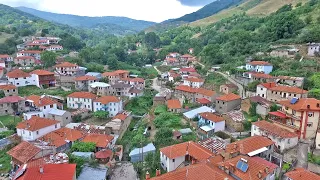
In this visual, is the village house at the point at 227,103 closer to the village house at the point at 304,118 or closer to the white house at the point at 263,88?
the white house at the point at 263,88

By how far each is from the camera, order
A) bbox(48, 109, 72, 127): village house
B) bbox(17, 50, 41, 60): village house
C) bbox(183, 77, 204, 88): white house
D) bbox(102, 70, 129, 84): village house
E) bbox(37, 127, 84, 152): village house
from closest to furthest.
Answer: bbox(37, 127, 84, 152): village house, bbox(48, 109, 72, 127): village house, bbox(183, 77, 204, 88): white house, bbox(102, 70, 129, 84): village house, bbox(17, 50, 41, 60): village house

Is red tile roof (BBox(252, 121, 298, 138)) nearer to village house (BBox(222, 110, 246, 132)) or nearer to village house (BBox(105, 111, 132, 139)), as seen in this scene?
village house (BBox(222, 110, 246, 132))

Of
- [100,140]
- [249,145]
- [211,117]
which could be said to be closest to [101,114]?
[100,140]

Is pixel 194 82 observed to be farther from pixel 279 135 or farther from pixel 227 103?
pixel 279 135

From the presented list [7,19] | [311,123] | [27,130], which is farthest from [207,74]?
[7,19]

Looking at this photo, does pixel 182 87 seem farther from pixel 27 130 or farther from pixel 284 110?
pixel 27 130

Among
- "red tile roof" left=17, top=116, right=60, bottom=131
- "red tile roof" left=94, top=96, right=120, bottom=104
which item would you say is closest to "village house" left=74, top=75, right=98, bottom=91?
"red tile roof" left=94, top=96, right=120, bottom=104

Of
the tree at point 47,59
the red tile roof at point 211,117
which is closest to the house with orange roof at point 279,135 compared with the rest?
the red tile roof at point 211,117
